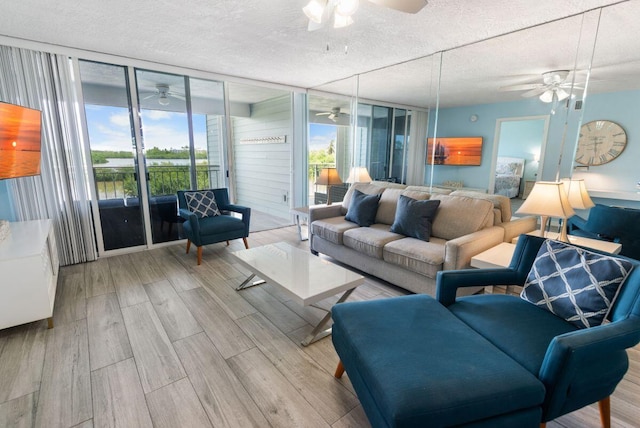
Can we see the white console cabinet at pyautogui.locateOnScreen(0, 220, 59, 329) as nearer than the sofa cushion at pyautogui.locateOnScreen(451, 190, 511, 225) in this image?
Yes

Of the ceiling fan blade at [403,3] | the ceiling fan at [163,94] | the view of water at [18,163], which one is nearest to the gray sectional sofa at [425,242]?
the ceiling fan blade at [403,3]

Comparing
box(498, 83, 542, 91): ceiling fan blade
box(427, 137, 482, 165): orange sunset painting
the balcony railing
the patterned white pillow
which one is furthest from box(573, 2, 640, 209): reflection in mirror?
the balcony railing

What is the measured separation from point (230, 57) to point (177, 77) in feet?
3.48

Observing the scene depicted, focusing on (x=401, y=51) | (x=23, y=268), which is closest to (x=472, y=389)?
(x=23, y=268)

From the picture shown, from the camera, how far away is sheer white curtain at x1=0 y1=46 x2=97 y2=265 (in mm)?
3021

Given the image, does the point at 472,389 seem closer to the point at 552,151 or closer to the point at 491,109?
the point at 552,151

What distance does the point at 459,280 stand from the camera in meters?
1.76

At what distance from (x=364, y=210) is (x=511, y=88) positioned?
8.13 feet

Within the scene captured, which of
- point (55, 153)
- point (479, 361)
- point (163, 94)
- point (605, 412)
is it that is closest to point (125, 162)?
point (55, 153)

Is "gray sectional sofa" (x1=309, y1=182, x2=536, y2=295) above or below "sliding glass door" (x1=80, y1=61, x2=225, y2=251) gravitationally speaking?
below

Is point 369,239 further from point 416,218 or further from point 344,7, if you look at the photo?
point 344,7

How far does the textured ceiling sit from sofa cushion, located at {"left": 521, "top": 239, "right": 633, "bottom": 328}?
1884mm

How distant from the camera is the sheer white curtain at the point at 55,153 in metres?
3.02

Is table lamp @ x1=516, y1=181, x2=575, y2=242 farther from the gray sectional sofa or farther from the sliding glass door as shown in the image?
the sliding glass door
